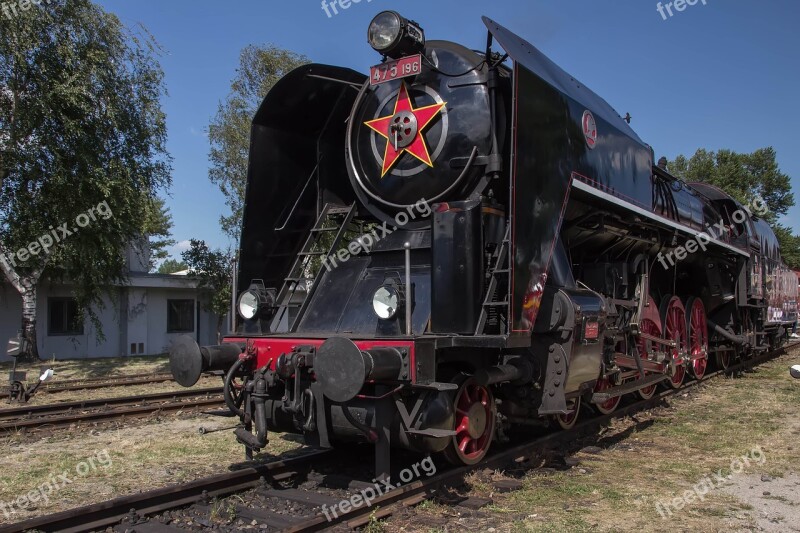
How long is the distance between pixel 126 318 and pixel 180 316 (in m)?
2.22

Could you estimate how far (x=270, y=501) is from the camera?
15.4 feet

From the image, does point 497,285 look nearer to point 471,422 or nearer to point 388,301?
point 388,301

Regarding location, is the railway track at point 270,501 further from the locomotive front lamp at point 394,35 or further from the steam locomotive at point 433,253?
the locomotive front lamp at point 394,35

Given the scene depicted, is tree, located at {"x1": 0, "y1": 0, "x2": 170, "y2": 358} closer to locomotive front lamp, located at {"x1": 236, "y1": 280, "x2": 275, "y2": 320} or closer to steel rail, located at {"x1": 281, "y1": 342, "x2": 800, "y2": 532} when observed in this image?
locomotive front lamp, located at {"x1": 236, "y1": 280, "x2": 275, "y2": 320}

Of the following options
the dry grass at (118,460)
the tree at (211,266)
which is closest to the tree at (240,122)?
the tree at (211,266)

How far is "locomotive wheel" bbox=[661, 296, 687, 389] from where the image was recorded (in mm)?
9109

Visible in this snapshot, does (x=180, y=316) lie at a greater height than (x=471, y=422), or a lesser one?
greater

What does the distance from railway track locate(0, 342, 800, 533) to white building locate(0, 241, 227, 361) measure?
1469cm

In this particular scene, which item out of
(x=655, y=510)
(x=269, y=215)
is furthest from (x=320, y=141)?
(x=655, y=510)

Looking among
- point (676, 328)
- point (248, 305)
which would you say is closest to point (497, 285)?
point (248, 305)

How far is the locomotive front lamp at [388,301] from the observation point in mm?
4621

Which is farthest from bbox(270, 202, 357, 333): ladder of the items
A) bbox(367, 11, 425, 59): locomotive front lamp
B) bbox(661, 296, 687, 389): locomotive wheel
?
bbox(661, 296, 687, 389): locomotive wheel

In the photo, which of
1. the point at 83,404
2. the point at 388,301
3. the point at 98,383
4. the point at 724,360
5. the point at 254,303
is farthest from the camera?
the point at 724,360

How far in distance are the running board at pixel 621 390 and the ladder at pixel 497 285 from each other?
1579 mm
